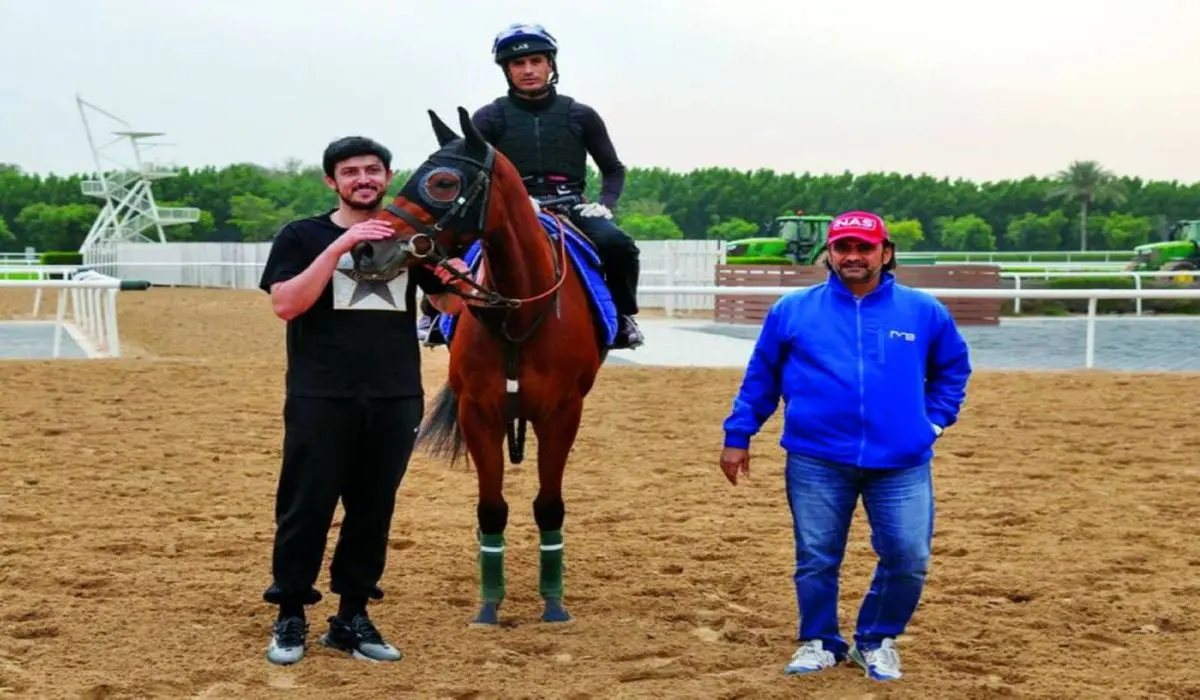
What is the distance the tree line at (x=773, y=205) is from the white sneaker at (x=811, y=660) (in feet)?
160

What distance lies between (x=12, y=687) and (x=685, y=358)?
12540 mm

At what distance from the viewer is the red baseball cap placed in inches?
163

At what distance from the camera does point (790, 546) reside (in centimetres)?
633

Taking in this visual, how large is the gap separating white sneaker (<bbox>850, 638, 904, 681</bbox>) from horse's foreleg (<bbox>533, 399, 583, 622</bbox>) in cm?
133

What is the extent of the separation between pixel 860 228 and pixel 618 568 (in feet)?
8.07

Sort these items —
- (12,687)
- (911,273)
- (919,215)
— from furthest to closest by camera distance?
(919,215) < (911,273) < (12,687)

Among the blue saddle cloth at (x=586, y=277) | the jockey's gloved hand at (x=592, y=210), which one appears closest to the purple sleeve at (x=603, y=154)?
the jockey's gloved hand at (x=592, y=210)

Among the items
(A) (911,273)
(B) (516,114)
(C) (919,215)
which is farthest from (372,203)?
(C) (919,215)

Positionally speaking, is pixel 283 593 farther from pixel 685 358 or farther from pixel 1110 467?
pixel 685 358

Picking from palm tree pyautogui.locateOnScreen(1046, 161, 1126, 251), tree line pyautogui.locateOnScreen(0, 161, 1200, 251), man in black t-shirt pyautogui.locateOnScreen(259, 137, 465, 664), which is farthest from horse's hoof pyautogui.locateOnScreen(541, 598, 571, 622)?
palm tree pyautogui.locateOnScreen(1046, 161, 1126, 251)

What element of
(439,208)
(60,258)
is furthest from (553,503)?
(60,258)

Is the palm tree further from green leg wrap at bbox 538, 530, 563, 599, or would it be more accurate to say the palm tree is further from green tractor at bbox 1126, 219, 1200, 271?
green leg wrap at bbox 538, 530, 563, 599

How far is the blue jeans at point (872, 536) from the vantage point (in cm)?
416

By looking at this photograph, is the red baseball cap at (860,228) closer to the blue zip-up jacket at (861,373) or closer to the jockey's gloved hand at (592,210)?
the blue zip-up jacket at (861,373)
